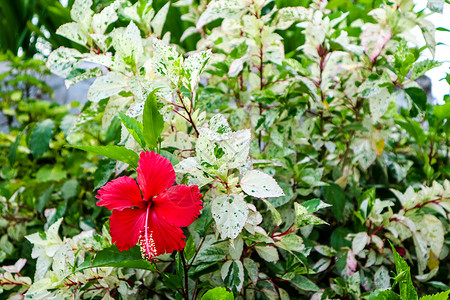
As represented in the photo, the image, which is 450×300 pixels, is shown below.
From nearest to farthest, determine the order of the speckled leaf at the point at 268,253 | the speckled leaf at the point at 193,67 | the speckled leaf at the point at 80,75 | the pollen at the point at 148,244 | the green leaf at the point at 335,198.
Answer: the pollen at the point at 148,244 < the speckled leaf at the point at 193,67 < the speckled leaf at the point at 268,253 < the speckled leaf at the point at 80,75 < the green leaf at the point at 335,198

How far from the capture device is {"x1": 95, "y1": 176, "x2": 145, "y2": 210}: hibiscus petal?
536 millimetres

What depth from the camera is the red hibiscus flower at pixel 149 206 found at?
54cm

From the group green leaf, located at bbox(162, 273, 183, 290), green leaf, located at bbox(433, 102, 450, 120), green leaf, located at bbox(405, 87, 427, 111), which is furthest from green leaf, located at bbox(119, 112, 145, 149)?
green leaf, located at bbox(433, 102, 450, 120)

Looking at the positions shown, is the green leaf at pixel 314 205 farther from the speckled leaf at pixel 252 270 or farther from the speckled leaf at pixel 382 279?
the speckled leaf at pixel 382 279

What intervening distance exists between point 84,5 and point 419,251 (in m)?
1.00

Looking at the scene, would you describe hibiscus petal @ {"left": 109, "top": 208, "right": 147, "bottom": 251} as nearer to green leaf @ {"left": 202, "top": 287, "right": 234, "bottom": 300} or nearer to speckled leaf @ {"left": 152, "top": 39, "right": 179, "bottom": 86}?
green leaf @ {"left": 202, "top": 287, "right": 234, "bottom": 300}

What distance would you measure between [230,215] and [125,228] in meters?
0.16

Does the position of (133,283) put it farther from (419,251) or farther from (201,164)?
(419,251)

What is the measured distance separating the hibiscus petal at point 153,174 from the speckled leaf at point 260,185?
13 cm

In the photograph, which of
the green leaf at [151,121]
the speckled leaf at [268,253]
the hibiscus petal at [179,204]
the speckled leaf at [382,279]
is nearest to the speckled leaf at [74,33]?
the green leaf at [151,121]

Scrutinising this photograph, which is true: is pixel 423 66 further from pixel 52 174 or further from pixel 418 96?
pixel 52 174

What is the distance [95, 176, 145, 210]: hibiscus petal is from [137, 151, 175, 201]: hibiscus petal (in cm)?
1

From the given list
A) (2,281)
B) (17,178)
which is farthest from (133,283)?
(17,178)

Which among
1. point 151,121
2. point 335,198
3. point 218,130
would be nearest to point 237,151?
point 218,130
